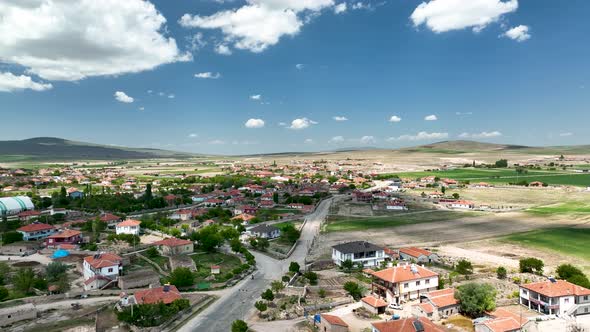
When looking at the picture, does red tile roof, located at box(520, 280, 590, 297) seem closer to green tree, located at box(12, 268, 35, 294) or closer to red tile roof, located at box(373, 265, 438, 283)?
red tile roof, located at box(373, 265, 438, 283)

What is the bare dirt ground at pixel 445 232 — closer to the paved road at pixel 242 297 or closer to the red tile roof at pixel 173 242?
the paved road at pixel 242 297

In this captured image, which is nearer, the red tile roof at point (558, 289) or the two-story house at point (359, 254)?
the red tile roof at point (558, 289)

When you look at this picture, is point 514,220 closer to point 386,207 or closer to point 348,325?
point 386,207

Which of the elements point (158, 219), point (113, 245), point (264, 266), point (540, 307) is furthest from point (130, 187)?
point (540, 307)

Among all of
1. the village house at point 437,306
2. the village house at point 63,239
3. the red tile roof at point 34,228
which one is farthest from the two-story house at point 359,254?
the red tile roof at point 34,228

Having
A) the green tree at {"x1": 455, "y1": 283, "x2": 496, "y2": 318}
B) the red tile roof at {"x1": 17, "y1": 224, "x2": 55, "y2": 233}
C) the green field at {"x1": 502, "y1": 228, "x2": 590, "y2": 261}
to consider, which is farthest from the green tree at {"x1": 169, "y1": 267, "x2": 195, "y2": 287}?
the green field at {"x1": 502, "y1": 228, "x2": 590, "y2": 261}
